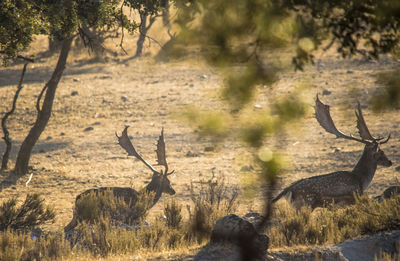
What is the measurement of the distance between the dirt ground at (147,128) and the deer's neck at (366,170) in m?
1.51

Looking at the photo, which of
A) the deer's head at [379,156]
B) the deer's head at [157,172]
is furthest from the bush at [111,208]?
the deer's head at [379,156]

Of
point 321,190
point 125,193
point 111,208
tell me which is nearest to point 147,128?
point 125,193

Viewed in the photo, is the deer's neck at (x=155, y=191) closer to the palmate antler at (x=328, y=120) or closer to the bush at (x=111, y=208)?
the bush at (x=111, y=208)

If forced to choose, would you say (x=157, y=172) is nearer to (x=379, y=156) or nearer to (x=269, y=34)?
(x=379, y=156)

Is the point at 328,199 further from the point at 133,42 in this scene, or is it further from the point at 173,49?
the point at 133,42

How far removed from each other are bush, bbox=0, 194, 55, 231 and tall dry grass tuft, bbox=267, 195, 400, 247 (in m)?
3.93

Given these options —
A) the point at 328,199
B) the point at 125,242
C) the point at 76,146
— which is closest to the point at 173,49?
the point at 125,242

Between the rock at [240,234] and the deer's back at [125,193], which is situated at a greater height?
the deer's back at [125,193]

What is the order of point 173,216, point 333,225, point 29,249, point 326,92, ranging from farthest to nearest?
point 326,92, point 173,216, point 333,225, point 29,249

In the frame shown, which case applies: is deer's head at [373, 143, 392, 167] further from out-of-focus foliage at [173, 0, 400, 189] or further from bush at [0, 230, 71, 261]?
bush at [0, 230, 71, 261]

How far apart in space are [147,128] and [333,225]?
402 inches

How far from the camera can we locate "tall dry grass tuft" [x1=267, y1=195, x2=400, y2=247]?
20.3ft

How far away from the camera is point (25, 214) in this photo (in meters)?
8.34

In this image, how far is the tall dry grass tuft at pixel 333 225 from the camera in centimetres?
618
